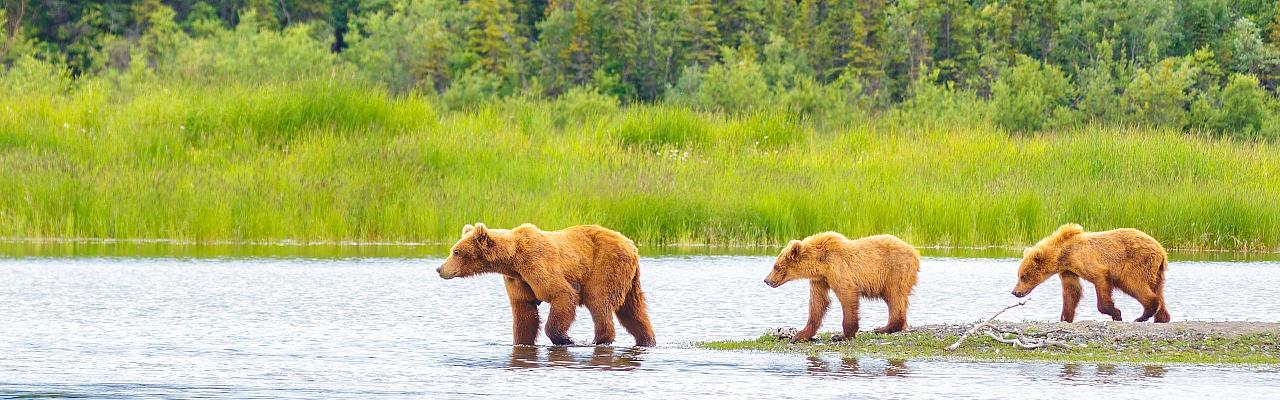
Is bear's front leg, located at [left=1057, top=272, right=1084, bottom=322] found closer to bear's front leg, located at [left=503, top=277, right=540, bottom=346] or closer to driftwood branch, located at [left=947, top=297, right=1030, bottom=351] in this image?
driftwood branch, located at [left=947, top=297, right=1030, bottom=351]

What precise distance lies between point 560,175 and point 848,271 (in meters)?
12.3

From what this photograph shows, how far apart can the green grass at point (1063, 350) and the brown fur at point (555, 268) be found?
0.92m

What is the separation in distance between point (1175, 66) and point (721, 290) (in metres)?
29.8

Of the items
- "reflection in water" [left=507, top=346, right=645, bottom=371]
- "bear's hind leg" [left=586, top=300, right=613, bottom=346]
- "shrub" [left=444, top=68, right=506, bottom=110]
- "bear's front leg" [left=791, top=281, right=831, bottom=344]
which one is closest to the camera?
"reflection in water" [left=507, top=346, right=645, bottom=371]

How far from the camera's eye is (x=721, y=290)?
49.1ft

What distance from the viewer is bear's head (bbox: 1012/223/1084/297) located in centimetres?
1184

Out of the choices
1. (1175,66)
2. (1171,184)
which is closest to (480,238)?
(1171,184)

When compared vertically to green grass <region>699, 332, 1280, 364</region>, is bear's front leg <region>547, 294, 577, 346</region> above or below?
above

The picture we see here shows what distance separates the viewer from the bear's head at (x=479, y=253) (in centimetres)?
1025

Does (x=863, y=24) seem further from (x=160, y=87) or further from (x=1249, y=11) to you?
(x=160, y=87)

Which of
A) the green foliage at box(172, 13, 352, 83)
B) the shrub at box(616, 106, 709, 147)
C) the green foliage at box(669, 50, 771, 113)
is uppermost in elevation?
the green foliage at box(172, 13, 352, 83)

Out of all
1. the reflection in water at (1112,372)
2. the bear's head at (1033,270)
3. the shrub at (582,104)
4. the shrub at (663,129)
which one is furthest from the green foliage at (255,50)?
the reflection in water at (1112,372)

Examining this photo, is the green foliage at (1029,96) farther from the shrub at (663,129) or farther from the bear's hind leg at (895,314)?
the bear's hind leg at (895,314)

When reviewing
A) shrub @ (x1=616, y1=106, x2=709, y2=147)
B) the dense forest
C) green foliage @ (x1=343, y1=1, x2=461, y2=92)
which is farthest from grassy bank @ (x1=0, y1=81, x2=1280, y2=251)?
green foliage @ (x1=343, y1=1, x2=461, y2=92)
